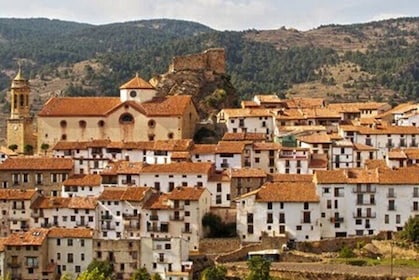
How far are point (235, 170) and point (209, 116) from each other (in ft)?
61.6

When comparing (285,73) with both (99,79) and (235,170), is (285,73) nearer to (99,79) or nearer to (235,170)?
(99,79)

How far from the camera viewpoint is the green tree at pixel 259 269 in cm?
4762

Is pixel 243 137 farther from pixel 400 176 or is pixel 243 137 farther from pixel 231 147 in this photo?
pixel 400 176

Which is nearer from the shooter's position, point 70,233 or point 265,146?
point 70,233

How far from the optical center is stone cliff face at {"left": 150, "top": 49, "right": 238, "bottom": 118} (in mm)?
78688

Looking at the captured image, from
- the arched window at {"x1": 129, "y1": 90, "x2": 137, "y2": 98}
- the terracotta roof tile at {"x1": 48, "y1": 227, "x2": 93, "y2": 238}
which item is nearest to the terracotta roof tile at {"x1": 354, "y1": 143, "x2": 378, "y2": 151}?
the arched window at {"x1": 129, "y1": 90, "x2": 137, "y2": 98}

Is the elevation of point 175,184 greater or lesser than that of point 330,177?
lesser

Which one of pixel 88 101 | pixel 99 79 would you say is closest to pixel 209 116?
pixel 88 101

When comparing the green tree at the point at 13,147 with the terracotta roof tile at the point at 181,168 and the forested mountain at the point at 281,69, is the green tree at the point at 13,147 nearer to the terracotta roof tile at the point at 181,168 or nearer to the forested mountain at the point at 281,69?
the terracotta roof tile at the point at 181,168

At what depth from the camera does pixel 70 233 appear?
53.8 meters

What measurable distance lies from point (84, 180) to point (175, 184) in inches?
248

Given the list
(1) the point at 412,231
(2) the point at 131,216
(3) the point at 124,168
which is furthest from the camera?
(3) the point at 124,168

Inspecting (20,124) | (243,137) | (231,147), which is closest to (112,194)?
(231,147)

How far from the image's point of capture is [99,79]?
139m
